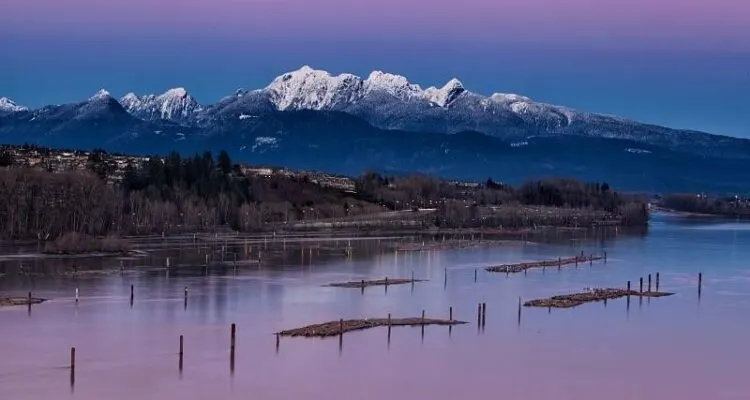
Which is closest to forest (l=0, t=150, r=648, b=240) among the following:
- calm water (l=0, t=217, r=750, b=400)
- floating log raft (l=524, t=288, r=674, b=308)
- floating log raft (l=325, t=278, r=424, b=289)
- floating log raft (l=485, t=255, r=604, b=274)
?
calm water (l=0, t=217, r=750, b=400)

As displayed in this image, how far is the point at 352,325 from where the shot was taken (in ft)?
139

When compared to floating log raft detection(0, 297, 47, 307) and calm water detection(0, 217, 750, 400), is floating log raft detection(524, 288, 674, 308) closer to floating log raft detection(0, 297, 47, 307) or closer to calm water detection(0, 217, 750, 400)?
calm water detection(0, 217, 750, 400)

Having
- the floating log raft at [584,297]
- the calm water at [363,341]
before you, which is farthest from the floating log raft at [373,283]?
the floating log raft at [584,297]

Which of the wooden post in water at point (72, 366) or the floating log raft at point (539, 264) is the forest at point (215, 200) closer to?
the floating log raft at point (539, 264)

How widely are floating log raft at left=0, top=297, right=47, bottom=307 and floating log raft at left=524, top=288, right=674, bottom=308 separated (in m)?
19.6

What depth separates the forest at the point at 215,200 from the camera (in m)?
85.0

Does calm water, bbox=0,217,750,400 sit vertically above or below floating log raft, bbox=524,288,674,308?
below

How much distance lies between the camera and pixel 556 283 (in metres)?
60.1

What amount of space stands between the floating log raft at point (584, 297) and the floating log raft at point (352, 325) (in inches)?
262

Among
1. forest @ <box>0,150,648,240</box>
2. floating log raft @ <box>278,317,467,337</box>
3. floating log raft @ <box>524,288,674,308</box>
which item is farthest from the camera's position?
forest @ <box>0,150,648,240</box>

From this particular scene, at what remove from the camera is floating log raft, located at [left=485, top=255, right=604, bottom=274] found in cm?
6631

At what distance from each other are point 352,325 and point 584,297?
1435 centimetres

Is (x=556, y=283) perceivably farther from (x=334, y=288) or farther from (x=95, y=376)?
(x=95, y=376)

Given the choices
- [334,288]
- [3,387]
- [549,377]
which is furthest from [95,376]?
[334,288]
